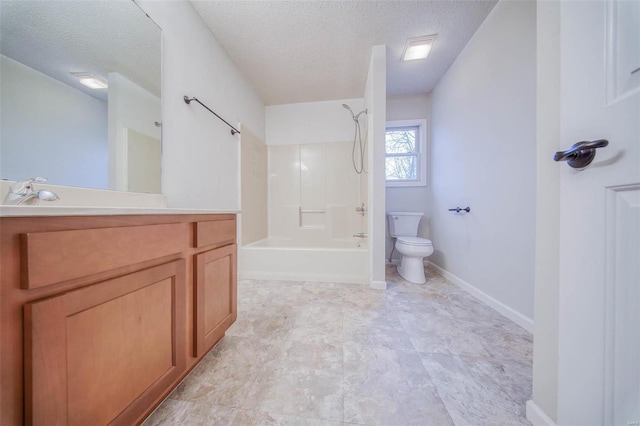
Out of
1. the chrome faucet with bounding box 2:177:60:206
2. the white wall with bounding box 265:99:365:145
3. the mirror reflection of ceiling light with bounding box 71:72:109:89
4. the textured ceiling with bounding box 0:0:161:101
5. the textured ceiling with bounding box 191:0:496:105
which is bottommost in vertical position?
the chrome faucet with bounding box 2:177:60:206

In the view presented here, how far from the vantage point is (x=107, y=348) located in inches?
22.5

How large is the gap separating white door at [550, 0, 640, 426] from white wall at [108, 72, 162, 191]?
1.87m

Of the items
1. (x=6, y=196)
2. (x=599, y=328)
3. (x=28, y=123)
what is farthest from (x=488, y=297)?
(x=28, y=123)

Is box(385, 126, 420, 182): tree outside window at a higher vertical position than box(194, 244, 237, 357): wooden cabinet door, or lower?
higher

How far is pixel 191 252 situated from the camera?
2.94ft

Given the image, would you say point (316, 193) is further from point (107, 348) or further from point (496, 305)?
point (107, 348)

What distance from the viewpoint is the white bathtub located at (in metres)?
2.17

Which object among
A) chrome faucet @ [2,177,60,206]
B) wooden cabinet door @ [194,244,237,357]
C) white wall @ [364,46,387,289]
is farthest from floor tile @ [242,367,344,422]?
white wall @ [364,46,387,289]

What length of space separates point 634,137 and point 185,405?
1585mm

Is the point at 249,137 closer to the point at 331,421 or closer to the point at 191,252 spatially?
the point at 191,252

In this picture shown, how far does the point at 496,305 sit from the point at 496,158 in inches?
44.8

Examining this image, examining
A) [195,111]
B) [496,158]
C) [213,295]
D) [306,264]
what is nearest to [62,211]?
[213,295]

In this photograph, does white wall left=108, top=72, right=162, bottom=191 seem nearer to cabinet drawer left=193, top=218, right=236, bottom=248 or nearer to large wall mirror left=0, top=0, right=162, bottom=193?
large wall mirror left=0, top=0, right=162, bottom=193

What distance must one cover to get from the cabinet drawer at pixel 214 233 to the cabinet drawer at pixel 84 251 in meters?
0.16
